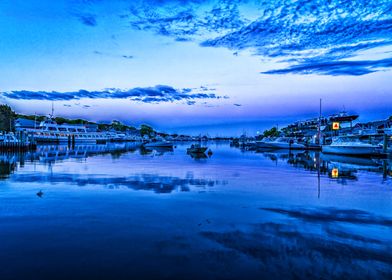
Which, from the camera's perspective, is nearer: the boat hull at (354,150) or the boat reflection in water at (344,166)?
the boat reflection in water at (344,166)

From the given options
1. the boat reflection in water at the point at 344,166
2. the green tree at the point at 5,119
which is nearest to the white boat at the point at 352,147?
the boat reflection in water at the point at 344,166

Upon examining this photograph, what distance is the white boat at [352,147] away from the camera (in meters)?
46.6

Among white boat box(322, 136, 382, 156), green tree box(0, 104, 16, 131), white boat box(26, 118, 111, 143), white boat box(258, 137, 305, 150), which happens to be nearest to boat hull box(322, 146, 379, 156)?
white boat box(322, 136, 382, 156)

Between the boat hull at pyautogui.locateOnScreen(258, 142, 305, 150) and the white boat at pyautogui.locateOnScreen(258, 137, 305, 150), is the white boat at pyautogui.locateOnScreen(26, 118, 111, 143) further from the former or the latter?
the boat hull at pyautogui.locateOnScreen(258, 142, 305, 150)

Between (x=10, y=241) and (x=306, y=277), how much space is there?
7.18m

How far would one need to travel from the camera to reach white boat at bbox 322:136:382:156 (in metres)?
46.6

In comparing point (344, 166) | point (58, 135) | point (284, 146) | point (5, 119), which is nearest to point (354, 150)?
point (344, 166)

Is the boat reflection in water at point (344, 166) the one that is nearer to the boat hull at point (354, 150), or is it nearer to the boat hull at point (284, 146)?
the boat hull at point (354, 150)

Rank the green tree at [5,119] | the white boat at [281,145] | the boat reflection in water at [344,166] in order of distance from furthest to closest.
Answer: the green tree at [5,119] → the white boat at [281,145] → the boat reflection in water at [344,166]

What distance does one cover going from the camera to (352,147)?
155 ft

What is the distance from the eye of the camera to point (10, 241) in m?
8.14

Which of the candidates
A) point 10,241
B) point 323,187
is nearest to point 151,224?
point 10,241

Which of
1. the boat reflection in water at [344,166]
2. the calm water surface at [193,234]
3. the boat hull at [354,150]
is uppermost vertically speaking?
the boat hull at [354,150]

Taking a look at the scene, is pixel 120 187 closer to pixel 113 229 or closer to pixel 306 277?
pixel 113 229
